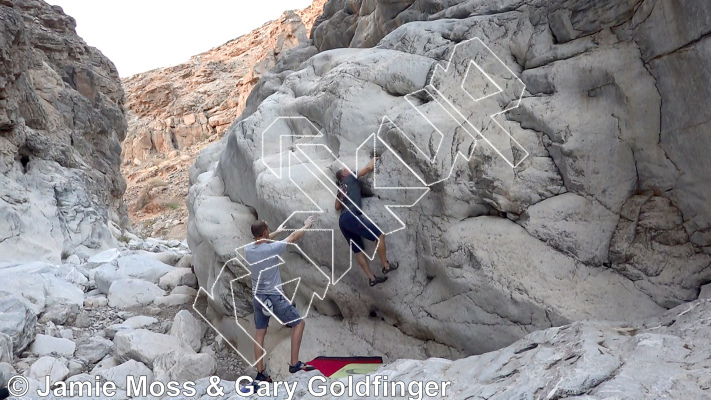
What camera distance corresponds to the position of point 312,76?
809 cm

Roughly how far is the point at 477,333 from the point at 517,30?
11.9 feet

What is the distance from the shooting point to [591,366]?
9.17ft

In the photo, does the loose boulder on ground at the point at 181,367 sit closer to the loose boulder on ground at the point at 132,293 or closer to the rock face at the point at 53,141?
the loose boulder on ground at the point at 132,293

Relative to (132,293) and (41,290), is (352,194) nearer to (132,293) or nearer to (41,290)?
(132,293)

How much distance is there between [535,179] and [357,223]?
1871 millimetres

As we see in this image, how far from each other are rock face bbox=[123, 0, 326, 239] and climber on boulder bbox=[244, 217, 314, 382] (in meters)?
25.1

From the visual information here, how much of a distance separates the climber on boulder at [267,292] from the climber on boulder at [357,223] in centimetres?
72

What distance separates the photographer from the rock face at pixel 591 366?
8.41 feet

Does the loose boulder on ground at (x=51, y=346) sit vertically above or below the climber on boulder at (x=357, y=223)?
below

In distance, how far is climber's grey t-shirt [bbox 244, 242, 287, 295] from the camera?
15.2ft

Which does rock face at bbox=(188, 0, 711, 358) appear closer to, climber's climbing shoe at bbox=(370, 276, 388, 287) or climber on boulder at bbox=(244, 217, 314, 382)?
climber's climbing shoe at bbox=(370, 276, 388, 287)

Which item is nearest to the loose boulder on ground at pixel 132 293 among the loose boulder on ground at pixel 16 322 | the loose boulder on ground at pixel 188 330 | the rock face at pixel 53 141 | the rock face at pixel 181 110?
the loose boulder on ground at pixel 188 330

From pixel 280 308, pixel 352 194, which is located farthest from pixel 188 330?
pixel 352 194

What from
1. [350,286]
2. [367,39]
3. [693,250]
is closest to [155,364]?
[350,286]
